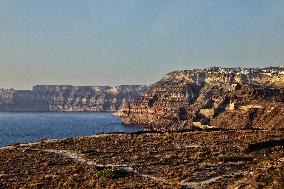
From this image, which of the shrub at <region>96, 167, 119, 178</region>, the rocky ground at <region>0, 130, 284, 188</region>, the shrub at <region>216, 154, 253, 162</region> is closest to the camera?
the rocky ground at <region>0, 130, 284, 188</region>

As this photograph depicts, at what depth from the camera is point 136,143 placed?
56.6m

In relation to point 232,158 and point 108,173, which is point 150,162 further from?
point 108,173

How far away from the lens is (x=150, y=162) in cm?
4159

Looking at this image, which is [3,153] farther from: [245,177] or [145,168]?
[245,177]

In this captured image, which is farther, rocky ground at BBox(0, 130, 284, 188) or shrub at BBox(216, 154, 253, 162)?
shrub at BBox(216, 154, 253, 162)

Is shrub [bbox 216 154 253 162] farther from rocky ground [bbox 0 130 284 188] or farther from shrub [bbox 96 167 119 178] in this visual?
shrub [bbox 96 167 119 178]

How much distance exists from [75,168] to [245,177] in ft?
46.4

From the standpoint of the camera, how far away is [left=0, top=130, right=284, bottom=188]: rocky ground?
32375 mm

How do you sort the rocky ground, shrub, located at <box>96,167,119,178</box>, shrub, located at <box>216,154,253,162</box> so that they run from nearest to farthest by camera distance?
the rocky ground
shrub, located at <box>96,167,119,178</box>
shrub, located at <box>216,154,253,162</box>

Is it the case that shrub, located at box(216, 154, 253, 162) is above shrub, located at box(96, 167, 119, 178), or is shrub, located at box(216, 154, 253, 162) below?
above

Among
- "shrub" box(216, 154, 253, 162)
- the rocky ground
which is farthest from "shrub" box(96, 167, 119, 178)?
"shrub" box(216, 154, 253, 162)

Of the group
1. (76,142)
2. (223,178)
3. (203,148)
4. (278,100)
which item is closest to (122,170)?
(223,178)

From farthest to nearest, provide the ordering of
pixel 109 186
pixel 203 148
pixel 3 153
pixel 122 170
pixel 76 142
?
1. pixel 76 142
2. pixel 3 153
3. pixel 203 148
4. pixel 122 170
5. pixel 109 186

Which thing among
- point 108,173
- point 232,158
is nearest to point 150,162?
point 232,158
